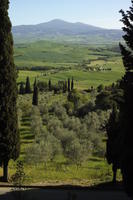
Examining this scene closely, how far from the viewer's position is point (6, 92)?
29.8 meters

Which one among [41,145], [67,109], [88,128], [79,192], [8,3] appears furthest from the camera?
[67,109]

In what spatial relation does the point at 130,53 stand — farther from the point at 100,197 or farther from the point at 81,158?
the point at 81,158

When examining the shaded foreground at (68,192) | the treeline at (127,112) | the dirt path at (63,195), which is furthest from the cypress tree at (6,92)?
the treeline at (127,112)

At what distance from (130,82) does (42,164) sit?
1083 inches

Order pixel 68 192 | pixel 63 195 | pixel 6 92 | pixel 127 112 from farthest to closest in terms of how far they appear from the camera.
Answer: pixel 6 92 → pixel 63 195 → pixel 68 192 → pixel 127 112

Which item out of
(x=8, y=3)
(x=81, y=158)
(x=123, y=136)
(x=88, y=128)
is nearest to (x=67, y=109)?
(x=88, y=128)

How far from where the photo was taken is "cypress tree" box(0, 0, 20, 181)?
2962 centimetres

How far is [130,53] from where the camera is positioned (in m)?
18.5

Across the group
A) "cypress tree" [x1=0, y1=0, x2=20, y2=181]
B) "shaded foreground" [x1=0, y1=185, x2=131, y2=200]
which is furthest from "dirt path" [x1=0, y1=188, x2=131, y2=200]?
"cypress tree" [x1=0, y1=0, x2=20, y2=181]

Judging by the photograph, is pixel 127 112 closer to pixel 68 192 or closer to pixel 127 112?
pixel 127 112

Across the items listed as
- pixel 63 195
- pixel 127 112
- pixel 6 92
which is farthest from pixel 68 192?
pixel 6 92

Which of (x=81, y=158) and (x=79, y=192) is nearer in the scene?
(x=79, y=192)

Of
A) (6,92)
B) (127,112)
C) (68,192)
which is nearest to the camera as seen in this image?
(127,112)

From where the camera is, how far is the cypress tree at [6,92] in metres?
29.6
